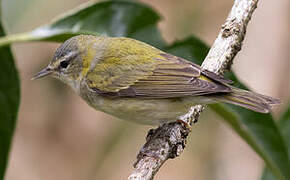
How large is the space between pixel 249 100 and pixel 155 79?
32.4 inches

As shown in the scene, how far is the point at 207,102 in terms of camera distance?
3.93 metres

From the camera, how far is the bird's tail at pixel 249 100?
3.77 metres

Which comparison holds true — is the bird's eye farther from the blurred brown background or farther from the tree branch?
the blurred brown background

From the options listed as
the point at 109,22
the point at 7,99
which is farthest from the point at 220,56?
the point at 7,99

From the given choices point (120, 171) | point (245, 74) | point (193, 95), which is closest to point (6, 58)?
point (193, 95)

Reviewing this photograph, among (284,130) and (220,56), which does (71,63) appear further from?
(284,130)

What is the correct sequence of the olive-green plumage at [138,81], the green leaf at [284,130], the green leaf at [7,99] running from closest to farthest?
the olive-green plumage at [138,81], the green leaf at [7,99], the green leaf at [284,130]

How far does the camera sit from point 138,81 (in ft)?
14.2

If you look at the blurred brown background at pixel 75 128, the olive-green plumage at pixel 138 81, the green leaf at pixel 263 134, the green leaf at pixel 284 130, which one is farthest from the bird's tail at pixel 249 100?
the blurred brown background at pixel 75 128

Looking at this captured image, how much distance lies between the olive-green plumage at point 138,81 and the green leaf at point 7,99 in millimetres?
430

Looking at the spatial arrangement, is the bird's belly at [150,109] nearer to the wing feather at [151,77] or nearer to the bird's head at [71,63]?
the wing feather at [151,77]

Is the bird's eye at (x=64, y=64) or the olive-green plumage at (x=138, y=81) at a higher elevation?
the olive-green plumage at (x=138, y=81)

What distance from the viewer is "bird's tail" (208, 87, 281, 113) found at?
3771mm

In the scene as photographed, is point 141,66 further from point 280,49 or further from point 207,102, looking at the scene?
point 280,49
